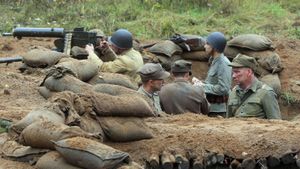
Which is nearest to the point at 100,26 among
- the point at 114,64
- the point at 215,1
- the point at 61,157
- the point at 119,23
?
the point at 119,23

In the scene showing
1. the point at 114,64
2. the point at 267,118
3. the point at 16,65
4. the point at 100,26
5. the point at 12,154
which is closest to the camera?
the point at 12,154

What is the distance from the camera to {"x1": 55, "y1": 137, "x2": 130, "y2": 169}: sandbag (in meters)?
5.51

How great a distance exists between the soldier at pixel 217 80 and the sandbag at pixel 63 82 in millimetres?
2154

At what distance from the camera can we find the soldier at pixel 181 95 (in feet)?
28.7

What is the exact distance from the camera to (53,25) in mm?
14633

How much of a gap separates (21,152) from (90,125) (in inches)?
27.5

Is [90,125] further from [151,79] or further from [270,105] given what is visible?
[270,105]

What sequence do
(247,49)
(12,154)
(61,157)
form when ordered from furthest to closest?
(247,49)
(12,154)
(61,157)

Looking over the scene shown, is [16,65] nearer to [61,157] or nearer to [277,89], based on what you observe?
[277,89]

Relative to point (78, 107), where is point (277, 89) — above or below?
below

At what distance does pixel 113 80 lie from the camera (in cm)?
901

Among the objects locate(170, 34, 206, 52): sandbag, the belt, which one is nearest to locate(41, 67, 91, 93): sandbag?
the belt

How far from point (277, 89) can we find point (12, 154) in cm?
674

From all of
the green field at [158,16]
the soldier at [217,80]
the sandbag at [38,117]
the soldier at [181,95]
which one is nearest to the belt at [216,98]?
the soldier at [217,80]
